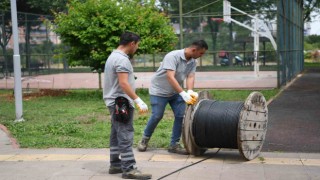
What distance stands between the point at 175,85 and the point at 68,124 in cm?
401

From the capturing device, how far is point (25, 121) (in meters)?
11.3

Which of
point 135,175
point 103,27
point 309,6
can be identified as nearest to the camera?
point 135,175

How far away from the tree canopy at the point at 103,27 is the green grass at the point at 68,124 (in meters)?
1.58

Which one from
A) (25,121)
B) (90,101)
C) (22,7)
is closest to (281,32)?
(90,101)

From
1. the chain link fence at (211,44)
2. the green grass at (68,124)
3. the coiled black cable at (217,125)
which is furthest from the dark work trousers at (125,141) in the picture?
the chain link fence at (211,44)

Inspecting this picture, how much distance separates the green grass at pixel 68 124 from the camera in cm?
868

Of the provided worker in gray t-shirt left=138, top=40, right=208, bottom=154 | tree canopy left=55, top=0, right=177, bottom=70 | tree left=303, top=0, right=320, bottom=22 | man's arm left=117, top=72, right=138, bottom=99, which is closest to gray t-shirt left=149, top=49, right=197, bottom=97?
worker in gray t-shirt left=138, top=40, right=208, bottom=154

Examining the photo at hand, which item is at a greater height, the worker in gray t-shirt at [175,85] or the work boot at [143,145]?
the worker in gray t-shirt at [175,85]

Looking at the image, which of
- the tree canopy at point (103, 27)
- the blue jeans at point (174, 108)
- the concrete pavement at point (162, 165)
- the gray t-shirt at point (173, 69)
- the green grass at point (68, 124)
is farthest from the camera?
the tree canopy at point (103, 27)

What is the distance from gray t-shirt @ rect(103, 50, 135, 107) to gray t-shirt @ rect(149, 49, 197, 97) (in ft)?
3.91

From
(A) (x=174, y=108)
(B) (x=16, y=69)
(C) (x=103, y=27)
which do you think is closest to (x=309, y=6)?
(C) (x=103, y=27)

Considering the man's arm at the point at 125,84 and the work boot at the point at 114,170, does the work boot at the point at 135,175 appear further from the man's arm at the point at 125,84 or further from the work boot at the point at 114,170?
the man's arm at the point at 125,84

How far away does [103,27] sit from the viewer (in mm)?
15969

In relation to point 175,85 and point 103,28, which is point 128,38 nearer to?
point 175,85
